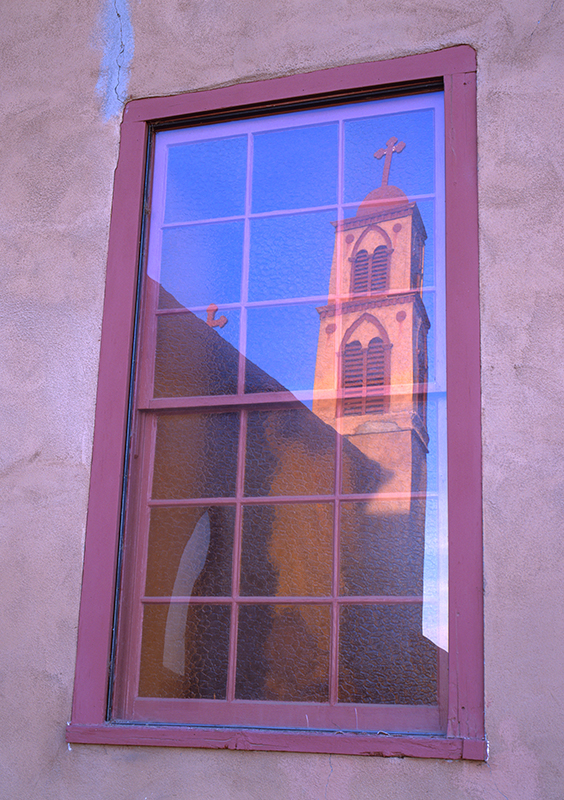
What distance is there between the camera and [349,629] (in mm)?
3045

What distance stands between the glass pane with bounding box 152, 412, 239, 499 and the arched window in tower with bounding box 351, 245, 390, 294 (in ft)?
2.28

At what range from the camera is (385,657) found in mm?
2982

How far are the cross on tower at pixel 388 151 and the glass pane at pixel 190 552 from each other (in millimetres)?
1445

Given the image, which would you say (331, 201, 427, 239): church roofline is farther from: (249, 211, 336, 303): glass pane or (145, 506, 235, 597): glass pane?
(145, 506, 235, 597): glass pane

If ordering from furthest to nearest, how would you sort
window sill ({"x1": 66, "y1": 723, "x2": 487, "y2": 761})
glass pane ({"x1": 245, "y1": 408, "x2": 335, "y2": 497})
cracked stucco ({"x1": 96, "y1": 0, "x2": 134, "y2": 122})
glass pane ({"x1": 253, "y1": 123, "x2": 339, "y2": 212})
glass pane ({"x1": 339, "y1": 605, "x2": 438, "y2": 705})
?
cracked stucco ({"x1": 96, "y1": 0, "x2": 134, "y2": 122}), glass pane ({"x1": 253, "y1": 123, "x2": 339, "y2": 212}), glass pane ({"x1": 245, "y1": 408, "x2": 335, "y2": 497}), glass pane ({"x1": 339, "y1": 605, "x2": 438, "y2": 705}), window sill ({"x1": 66, "y1": 723, "x2": 487, "y2": 761})

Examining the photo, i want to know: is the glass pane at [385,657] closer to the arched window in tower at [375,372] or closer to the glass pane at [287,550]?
the glass pane at [287,550]

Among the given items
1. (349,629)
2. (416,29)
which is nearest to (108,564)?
(349,629)

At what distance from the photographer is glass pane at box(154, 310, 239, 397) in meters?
3.45

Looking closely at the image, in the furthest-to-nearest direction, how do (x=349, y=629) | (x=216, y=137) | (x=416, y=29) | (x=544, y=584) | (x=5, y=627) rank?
(x=216, y=137) < (x=416, y=29) < (x=5, y=627) < (x=349, y=629) < (x=544, y=584)

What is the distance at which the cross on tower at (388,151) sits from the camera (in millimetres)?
3496

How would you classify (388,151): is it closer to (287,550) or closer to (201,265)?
(201,265)

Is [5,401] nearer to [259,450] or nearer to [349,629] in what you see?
[259,450]

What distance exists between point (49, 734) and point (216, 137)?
243cm

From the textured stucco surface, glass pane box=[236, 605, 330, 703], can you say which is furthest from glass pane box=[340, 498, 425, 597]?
the textured stucco surface
